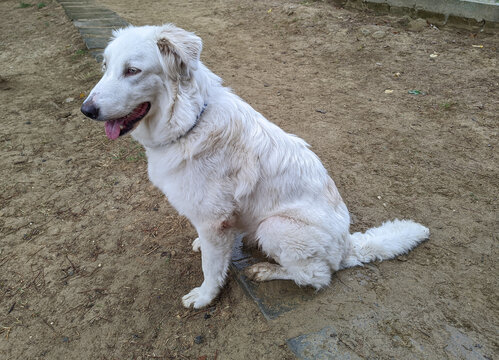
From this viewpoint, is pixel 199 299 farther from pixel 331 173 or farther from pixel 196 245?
pixel 331 173

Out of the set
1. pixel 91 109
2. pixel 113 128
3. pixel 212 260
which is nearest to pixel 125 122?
pixel 113 128

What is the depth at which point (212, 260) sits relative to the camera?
2518 millimetres

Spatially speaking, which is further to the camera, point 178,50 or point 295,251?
point 295,251

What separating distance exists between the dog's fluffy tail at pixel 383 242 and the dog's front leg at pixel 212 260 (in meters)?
1.03

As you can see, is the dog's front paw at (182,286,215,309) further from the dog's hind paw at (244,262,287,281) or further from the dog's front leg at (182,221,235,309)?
the dog's hind paw at (244,262,287,281)

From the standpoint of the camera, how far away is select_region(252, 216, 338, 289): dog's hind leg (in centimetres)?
247

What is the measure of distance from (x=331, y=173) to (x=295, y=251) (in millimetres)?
1846

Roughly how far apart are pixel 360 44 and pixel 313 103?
101 inches

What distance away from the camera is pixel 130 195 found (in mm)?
3812

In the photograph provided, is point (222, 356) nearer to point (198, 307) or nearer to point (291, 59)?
point (198, 307)

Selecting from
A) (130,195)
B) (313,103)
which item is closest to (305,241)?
(130,195)

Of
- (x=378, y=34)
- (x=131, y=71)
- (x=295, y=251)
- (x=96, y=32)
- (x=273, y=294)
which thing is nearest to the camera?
(x=131, y=71)

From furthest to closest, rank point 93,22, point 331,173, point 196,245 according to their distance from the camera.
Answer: point 93,22 < point 331,173 < point 196,245

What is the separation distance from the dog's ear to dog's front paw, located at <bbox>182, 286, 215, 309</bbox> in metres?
1.66
